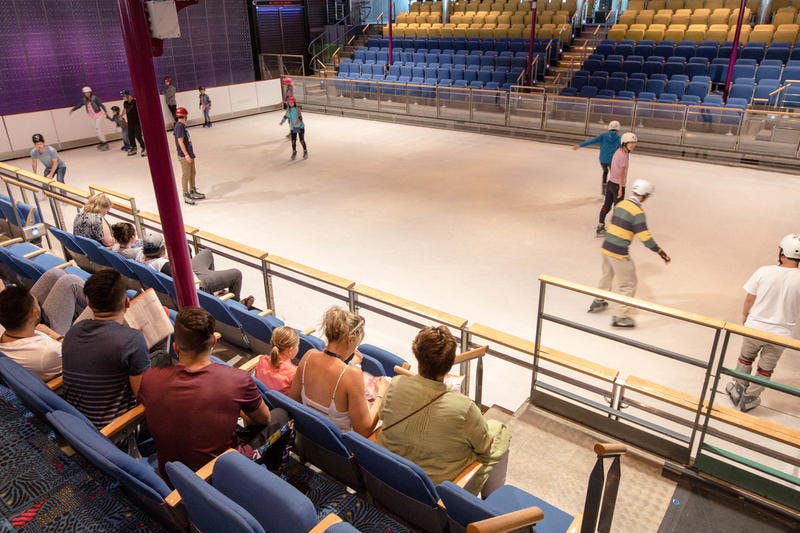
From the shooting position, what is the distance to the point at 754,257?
738 centimetres

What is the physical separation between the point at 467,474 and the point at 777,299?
3.21 meters

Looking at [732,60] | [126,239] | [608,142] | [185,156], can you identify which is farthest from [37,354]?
[732,60]

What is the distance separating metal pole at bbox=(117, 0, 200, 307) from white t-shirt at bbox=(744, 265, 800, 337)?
4.45 m

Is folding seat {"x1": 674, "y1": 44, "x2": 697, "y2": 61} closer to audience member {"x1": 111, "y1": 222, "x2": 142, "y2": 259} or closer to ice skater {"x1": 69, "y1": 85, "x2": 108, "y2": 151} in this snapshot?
audience member {"x1": 111, "y1": 222, "x2": 142, "y2": 259}

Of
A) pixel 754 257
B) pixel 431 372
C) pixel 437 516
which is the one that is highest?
pixel 431 372

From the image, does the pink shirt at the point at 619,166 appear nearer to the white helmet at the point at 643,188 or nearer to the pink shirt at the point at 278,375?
the white helmet at the point at 643,188

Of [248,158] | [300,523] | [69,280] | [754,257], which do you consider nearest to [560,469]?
[300,523]

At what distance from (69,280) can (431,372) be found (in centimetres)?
308

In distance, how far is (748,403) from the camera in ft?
14.5

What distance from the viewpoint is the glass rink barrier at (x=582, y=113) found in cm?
1116

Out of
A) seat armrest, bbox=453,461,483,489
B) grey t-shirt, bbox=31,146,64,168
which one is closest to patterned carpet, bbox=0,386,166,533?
seat armrest, bbox=453,461,483,489

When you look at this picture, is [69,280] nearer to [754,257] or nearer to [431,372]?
[431,372]

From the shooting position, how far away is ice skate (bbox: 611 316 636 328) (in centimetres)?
581

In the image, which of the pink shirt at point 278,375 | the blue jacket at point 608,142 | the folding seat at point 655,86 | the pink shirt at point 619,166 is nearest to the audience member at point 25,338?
the pink shirt at point 278,375
